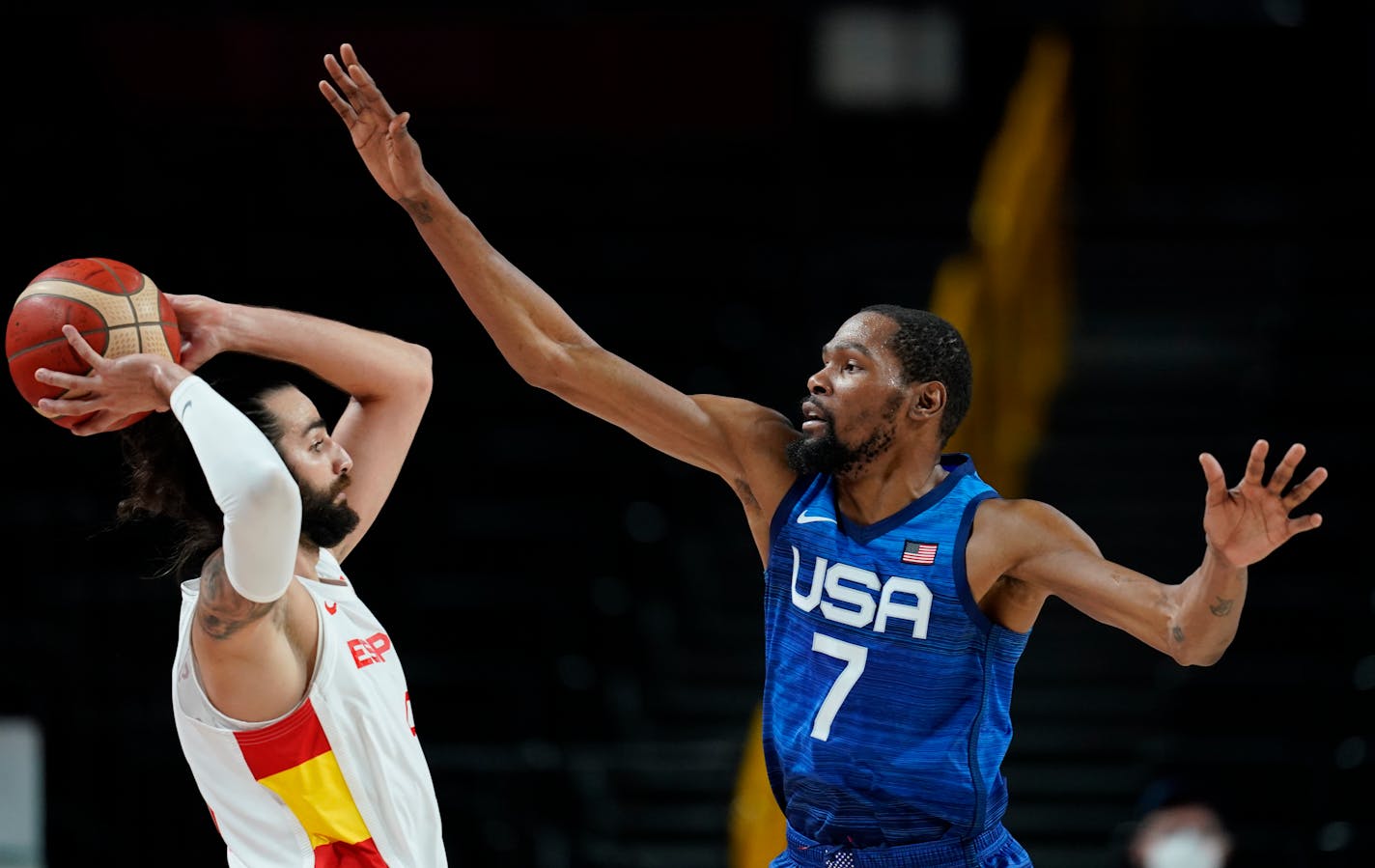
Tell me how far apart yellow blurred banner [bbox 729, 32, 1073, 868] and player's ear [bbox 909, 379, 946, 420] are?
2.45 m

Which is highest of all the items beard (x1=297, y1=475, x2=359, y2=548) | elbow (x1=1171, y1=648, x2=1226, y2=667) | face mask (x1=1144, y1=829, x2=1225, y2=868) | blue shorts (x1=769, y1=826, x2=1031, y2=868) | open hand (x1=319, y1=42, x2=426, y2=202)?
open hand (x1=319, y1=42, x2=426, y2=202)

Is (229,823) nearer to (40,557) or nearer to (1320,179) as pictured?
(40,557)

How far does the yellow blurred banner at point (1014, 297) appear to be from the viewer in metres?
7.99

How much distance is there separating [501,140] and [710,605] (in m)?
4.44

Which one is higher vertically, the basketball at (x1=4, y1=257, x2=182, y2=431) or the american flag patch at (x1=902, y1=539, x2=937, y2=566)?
the basketball at (x1=4, y1=257, x2=182, y2=431)

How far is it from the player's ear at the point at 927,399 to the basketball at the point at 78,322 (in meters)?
1.60

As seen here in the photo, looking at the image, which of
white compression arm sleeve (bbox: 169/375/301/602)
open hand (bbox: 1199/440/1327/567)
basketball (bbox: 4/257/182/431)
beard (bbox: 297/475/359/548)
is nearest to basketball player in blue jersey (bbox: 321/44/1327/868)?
open hand (bbox: 1199/440/1327/567)

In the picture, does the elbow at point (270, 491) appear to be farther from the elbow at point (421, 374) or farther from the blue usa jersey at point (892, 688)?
the blue usa jersey at point (892, 688)

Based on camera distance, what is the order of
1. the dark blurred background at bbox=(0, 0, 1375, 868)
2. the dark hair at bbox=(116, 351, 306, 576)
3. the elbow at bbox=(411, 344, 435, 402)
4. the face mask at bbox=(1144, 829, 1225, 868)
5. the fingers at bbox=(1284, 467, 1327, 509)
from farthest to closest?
the dark blurred background at bbox=(0, 0, 1375, 868) < the face mask at bbox=(1144, 829, 1225, 868) < the elbow at bbox=(411, 344, 435, 402) < the dark hair at bbox=(116, 351, 306, 576) < the fingers at bbox=(1284, 467, 1327, 509)

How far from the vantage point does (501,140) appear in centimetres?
1290

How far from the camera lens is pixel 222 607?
12.1 feet

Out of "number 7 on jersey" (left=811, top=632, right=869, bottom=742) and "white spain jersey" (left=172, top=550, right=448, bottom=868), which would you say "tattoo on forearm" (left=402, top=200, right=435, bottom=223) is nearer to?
"white spain jersey" (left=172, top=550, right=448, bottom=868)

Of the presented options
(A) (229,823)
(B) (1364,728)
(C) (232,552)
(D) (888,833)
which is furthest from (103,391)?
(B) (1364,728)

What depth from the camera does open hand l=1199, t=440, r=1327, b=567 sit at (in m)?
3.74
